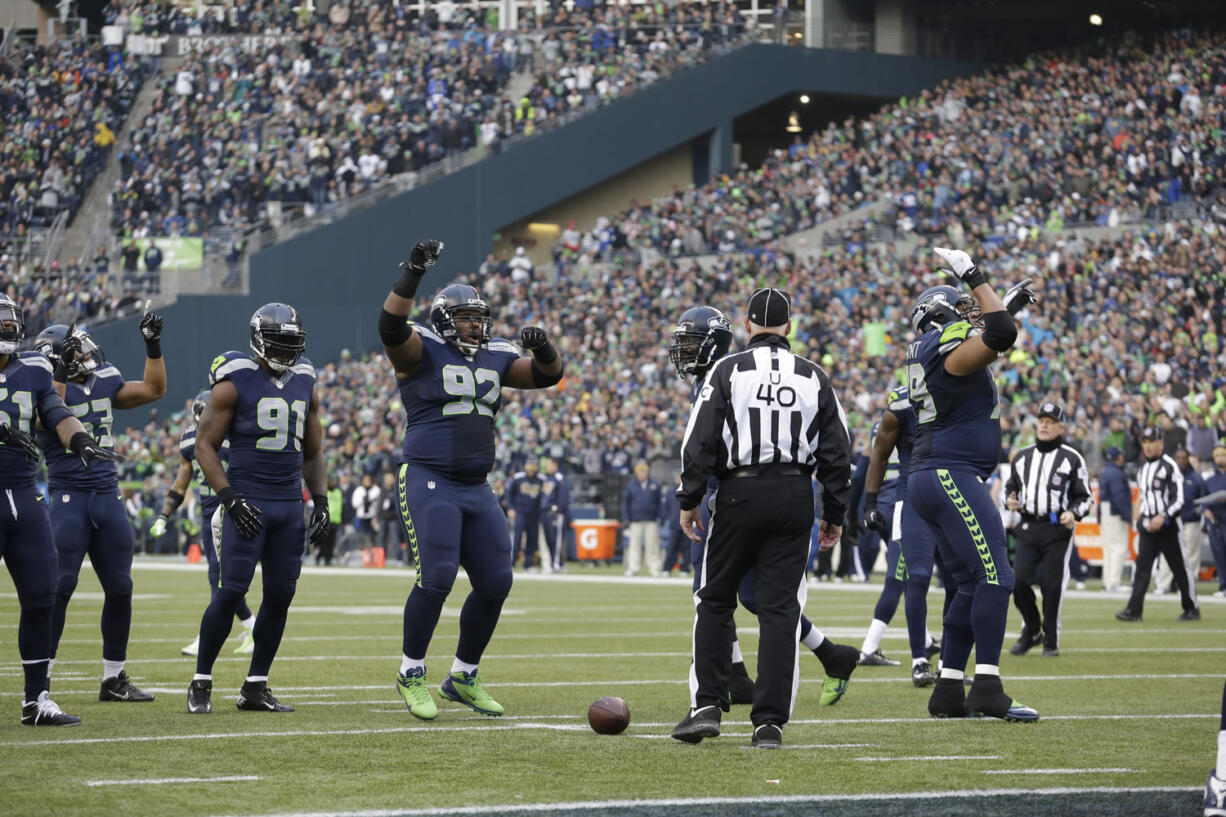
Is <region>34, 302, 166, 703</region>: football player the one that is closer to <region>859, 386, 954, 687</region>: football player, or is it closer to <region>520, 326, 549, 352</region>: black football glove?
<region>520, 326, 549, 352</region>: black football glove

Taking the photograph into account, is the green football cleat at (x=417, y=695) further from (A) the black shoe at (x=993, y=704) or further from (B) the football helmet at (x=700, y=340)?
(A) the black shoe at (x=993, y=704)

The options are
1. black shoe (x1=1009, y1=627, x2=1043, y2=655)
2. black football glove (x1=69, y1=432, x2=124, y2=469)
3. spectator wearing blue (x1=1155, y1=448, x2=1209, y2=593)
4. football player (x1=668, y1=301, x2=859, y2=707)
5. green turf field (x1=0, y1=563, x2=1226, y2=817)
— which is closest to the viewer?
green turf field (x1=0, y1=563, x2=1226, y2=817)

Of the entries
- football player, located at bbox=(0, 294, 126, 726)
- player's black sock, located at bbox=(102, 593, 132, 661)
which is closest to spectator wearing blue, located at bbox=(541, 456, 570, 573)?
player's black sock, located at bbox=(102, 593, 132, 661)

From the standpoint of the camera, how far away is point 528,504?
88.5ft

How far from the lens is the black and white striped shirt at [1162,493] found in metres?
16.9

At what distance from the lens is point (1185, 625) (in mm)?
15562

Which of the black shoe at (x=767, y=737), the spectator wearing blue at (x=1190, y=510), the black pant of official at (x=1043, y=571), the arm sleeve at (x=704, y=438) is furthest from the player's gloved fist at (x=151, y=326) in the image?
the spectator wearing blue at (x=1190, y=510)

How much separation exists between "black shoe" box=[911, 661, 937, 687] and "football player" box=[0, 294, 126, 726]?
15.5 ft

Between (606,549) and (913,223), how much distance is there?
30.5 feet

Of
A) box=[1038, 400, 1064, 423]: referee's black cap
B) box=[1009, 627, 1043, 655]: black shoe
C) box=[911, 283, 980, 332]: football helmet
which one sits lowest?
box=[1009, 627, 1043, 655]: black shoe

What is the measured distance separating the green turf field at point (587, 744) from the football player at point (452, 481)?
1.19 ft

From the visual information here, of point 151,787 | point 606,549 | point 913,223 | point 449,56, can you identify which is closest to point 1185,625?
point 151,787

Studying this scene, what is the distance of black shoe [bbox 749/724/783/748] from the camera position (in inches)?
291

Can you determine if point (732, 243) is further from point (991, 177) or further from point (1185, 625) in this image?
point (1185, 625)
